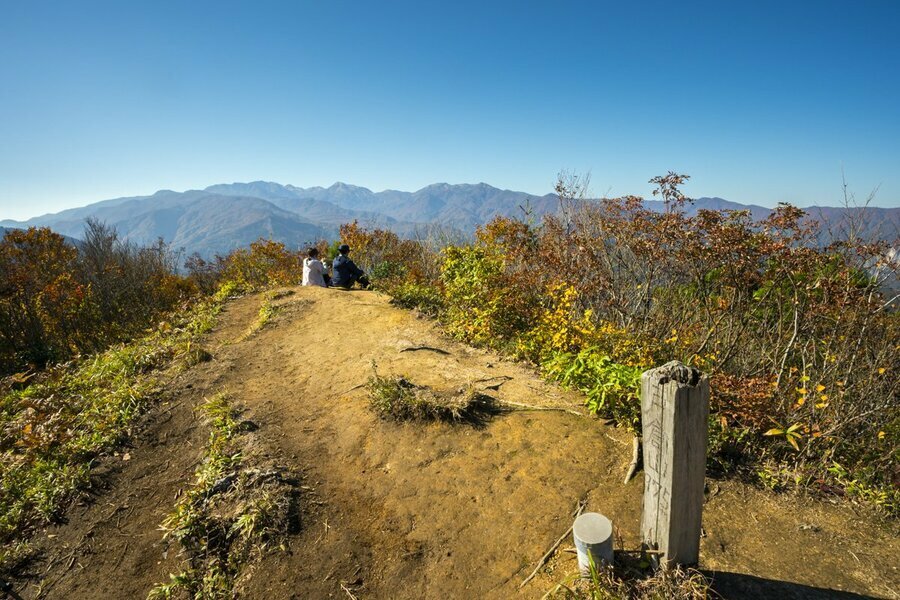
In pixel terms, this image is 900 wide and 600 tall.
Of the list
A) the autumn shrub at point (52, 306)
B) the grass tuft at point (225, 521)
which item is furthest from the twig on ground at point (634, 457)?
the autumn shrub at point (52, 306)

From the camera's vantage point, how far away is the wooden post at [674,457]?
231 cm

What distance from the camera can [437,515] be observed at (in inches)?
141

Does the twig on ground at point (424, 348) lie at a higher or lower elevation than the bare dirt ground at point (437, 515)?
higher

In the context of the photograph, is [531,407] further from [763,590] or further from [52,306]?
[52,306]

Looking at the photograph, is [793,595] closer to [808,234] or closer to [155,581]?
[808,234]

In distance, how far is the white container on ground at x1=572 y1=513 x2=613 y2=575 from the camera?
2.56m

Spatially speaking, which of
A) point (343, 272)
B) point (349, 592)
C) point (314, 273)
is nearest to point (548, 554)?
point (349, 592)

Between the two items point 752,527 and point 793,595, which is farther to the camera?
point 752,527

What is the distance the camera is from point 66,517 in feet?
13.5

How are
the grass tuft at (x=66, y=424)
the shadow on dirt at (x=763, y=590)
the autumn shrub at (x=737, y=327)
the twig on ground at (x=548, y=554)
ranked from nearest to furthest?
the shadow on dirt at (x=763, y=590), the twig on ground at (x=548, y=554), the autumn shrub at (x=737, y=327), the grass tuft at (x=66, y=424)

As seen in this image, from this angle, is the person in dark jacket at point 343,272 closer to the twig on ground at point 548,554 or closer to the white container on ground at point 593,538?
the twig on ground at point 548,554

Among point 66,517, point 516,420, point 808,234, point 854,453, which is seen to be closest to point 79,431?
point 66,517

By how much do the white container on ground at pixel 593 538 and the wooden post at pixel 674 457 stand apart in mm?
320

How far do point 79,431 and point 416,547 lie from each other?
16.1 feet
